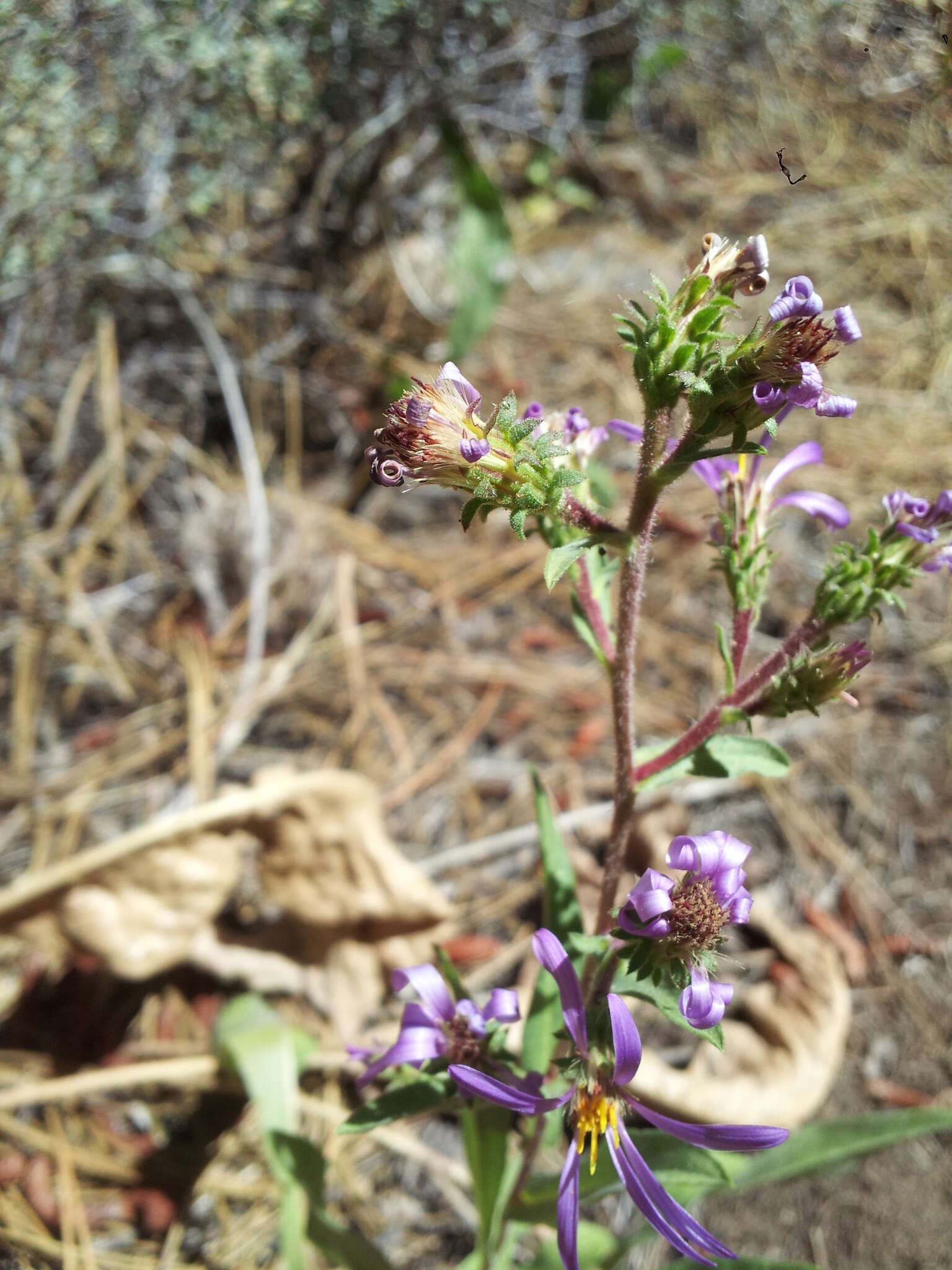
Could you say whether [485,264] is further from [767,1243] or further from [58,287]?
[767,1243]

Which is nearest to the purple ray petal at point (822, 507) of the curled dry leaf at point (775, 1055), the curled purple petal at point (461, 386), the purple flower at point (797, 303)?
the purple flower at point (797, 303)

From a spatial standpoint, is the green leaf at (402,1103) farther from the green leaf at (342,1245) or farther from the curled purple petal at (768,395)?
the curled purple petal at (768,395)

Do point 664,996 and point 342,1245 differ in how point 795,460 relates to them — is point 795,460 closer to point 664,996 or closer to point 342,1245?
point 664,996

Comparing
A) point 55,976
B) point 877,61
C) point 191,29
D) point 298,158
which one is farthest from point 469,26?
point 55,976

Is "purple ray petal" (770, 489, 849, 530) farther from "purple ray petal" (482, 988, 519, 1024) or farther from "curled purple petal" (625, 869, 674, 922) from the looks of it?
"purple ray petal" (482, 988, 519, 1024)

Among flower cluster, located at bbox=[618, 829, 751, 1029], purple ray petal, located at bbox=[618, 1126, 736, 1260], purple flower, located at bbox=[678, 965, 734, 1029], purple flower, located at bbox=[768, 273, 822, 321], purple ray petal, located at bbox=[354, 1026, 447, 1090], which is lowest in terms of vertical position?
purple ray petal, located at bbox=[618, 1126, 736, 1260]

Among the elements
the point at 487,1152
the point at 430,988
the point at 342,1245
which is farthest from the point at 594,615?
the point at 342,1245

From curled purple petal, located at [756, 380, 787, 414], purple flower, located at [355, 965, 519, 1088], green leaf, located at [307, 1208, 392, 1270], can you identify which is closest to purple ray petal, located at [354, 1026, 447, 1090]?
purple flower, located at [355, 965, 519, 1088]
